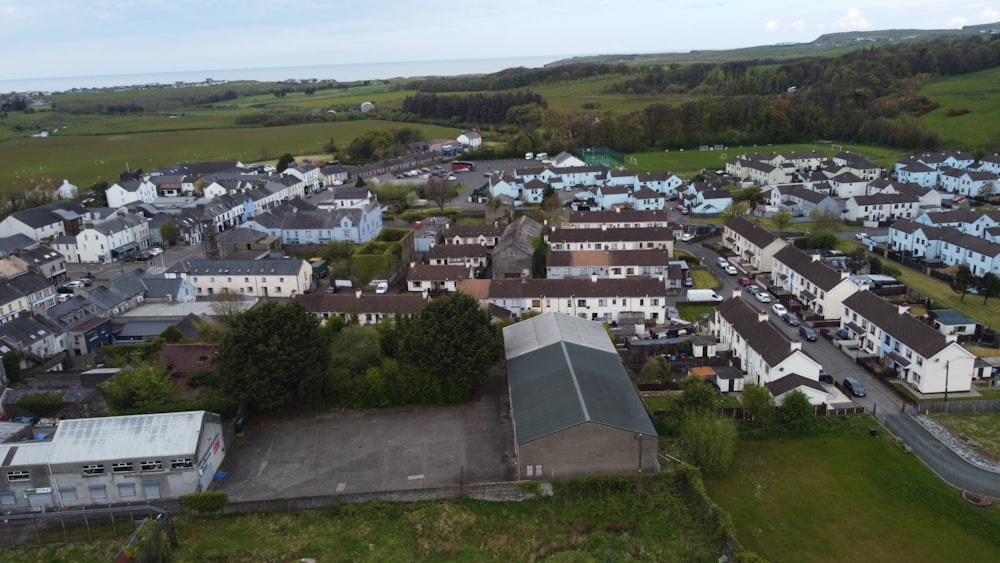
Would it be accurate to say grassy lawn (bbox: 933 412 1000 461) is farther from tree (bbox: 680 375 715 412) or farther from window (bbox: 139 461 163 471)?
window (bbox: 139 461 163 471)

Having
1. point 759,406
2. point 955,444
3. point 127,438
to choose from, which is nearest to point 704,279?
point 759,406

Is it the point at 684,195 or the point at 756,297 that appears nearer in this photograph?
the point at 756,297

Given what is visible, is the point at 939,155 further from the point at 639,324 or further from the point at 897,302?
the point at 639,324

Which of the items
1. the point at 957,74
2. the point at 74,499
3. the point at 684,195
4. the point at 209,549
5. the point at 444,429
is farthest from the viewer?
the point at 957,74

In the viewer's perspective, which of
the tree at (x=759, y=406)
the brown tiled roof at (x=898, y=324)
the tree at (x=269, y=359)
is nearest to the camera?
the tree at (x=759, y=406)

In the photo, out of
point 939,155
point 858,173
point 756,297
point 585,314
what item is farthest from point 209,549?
point 939,155

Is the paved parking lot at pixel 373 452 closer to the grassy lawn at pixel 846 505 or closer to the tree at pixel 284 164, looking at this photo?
the grassy lawn at pixel 846 505

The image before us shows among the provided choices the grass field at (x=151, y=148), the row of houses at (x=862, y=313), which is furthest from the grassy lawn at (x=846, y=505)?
the grass field at (x=151, y=148)

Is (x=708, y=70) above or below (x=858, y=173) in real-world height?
above

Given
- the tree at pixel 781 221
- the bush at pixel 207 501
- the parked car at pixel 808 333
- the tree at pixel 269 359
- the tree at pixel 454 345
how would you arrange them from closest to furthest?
1. the bush at pixel 207 501
2. the tree at pixel 269 359
3. the tree at pixel 454 345
4. the parked car at pixel 808 333
5. the tree at pixel 781 221
